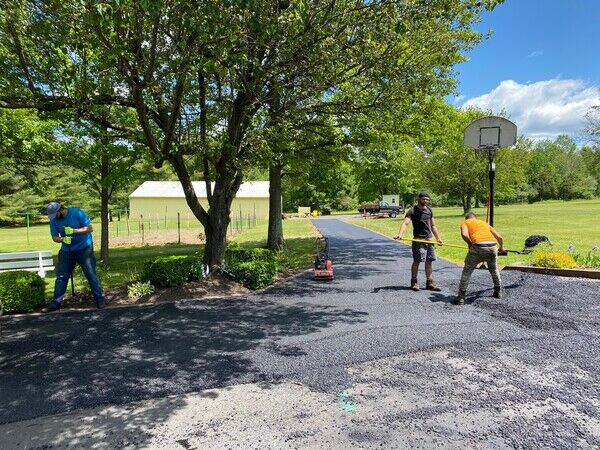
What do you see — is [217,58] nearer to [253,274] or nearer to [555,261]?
[253,274]

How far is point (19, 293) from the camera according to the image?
7.17 metres

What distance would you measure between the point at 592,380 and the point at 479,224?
3509mm

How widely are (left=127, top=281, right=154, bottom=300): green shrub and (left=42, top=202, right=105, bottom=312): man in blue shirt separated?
541 mm

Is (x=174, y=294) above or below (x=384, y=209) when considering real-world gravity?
below

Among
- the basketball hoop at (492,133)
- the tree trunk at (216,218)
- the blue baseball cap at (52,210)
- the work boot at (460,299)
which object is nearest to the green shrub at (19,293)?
the blue baseball cap at (52,210)

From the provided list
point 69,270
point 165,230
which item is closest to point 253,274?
point 69,270

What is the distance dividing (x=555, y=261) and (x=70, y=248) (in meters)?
9.15

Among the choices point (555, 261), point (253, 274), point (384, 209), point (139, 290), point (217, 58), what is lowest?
point (139, 290)

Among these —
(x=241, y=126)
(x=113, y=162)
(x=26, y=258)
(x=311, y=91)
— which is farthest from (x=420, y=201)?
(x=26, y=258)

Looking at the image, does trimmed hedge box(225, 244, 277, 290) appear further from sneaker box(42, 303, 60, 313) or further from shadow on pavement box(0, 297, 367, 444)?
sneaker box(42, 303, 60, 313)

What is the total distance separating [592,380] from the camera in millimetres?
4090

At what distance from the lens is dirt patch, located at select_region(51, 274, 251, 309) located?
7.61 meters

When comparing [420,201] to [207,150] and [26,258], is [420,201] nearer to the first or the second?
[207,150]

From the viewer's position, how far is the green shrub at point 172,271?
27.0 ft
